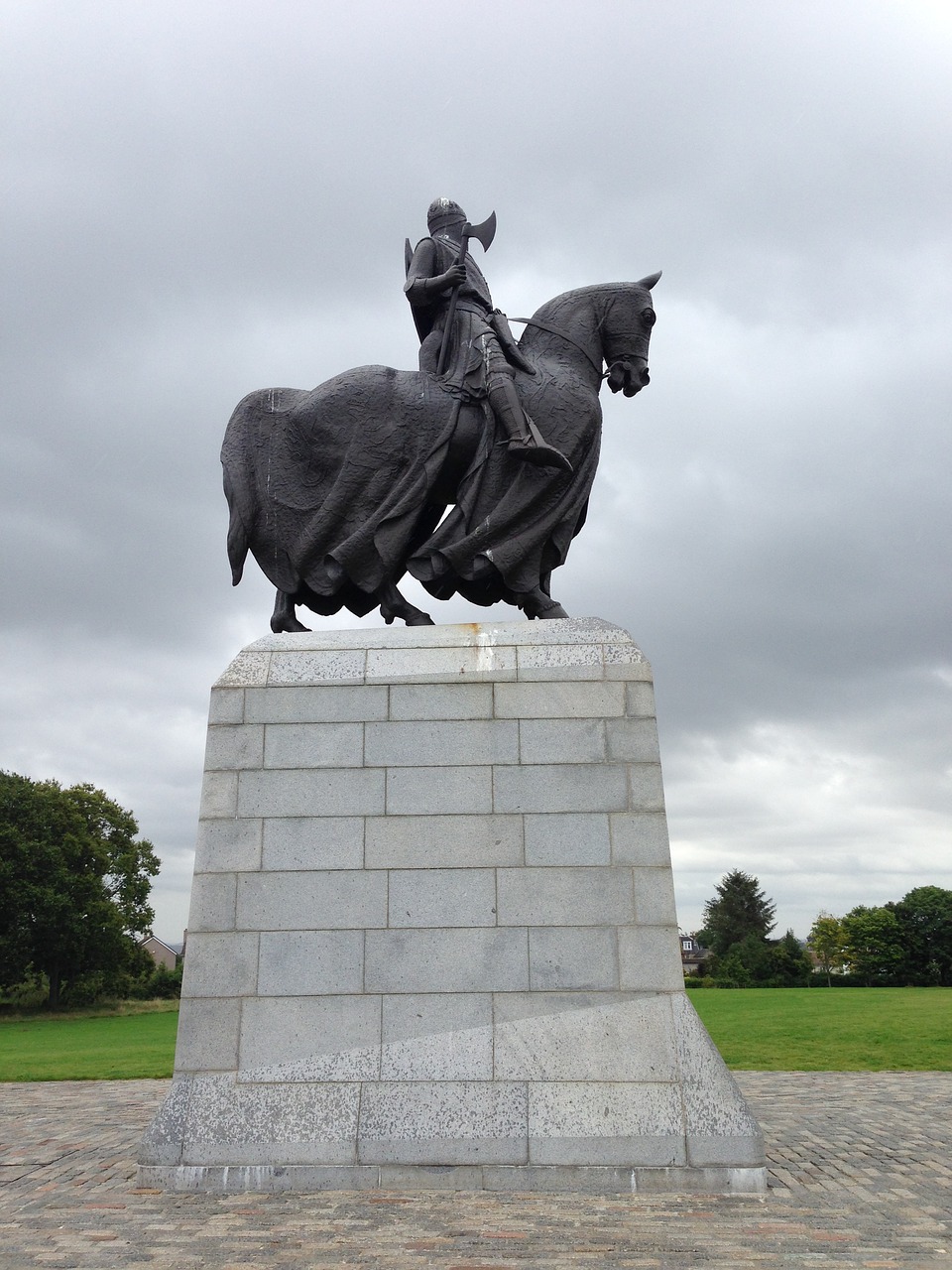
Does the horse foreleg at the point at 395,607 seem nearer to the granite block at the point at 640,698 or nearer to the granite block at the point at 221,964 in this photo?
the granite block at the point at 640,698

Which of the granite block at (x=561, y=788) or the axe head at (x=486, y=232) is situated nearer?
the granite block at (x=561, y=788)

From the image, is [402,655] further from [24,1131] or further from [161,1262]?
[24,1131]

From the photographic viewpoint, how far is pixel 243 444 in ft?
32.2

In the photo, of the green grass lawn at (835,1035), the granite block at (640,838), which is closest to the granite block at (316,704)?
the granite block at (640,838)

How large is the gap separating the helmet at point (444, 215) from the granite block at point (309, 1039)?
8080mm

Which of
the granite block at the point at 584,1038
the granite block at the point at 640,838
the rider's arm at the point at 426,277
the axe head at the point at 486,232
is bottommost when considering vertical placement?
the granite block at the point at 584,1038

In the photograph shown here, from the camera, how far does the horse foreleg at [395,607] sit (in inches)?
375

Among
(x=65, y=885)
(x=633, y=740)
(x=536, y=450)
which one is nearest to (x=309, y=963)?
(x=633, y=740)

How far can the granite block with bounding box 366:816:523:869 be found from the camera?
26.2ft

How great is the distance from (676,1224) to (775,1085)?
8.41 meters

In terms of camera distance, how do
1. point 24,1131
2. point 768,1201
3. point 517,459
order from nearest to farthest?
point 768,1201 < point 517,459 < point 24,1131

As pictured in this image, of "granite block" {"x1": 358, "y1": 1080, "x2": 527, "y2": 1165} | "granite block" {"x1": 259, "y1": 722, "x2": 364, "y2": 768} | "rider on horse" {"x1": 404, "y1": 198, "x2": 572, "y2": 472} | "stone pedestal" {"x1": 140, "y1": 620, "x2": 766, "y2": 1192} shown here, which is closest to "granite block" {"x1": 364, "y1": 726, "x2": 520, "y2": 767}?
"stone pedestal" {"x1": 140, "y1": 620, "x2": 766, "y2": 1192}

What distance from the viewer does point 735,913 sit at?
7319 cm

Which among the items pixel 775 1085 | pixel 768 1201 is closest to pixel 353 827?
pixel 768 1201
